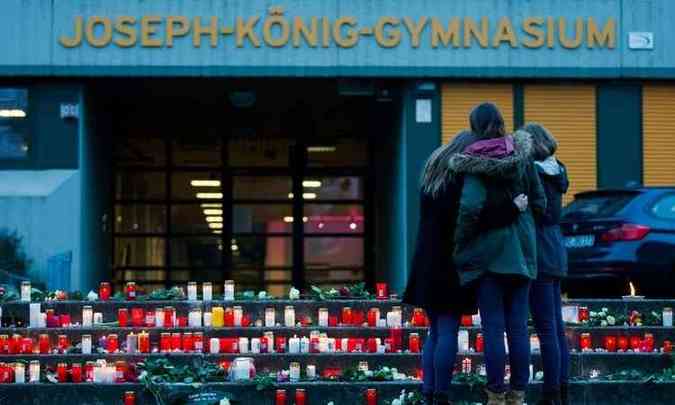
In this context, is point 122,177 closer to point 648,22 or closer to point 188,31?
point 188,31

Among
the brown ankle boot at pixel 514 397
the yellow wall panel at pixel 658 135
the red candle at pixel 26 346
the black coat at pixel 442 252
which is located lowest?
the brown ankle boot at pixel 514 397

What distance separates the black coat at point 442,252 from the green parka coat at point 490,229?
7cm

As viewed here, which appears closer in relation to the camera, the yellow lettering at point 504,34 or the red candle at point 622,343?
the red candle at point 622,343

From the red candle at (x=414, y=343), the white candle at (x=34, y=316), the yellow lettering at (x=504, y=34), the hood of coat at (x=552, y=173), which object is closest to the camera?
the hood of coat at (x=552, y=173)

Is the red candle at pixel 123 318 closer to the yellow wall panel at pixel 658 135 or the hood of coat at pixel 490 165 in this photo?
the hood of coat at pixel 490 165

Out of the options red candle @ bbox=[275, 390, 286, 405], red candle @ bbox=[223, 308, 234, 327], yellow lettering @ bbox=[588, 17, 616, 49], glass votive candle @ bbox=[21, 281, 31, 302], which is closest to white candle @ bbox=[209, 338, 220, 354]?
red candle @ bbox=[223, 308, 234, 327]

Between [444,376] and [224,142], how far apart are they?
15.8 metres

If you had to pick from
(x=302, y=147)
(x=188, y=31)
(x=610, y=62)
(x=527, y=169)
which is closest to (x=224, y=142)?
(x=302, y=147)

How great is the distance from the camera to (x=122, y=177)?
22.6 m

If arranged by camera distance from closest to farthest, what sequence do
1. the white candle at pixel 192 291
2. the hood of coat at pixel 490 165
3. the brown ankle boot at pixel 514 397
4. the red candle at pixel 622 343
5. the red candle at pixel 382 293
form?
the hood of coat at pixel 490 165
the brown ankle boot at pixel 514 397
the red candle at pixel 622 343
the white candle at pixel 192 291
the red candle at pixel 382 293

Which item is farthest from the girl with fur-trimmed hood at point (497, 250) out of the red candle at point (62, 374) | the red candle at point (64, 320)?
the red candle at point (64, 320)

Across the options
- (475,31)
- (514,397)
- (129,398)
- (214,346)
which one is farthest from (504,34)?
(514,397)

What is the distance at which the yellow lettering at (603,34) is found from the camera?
18.7 metres

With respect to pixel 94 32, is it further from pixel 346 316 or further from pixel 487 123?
pixel 487 123
